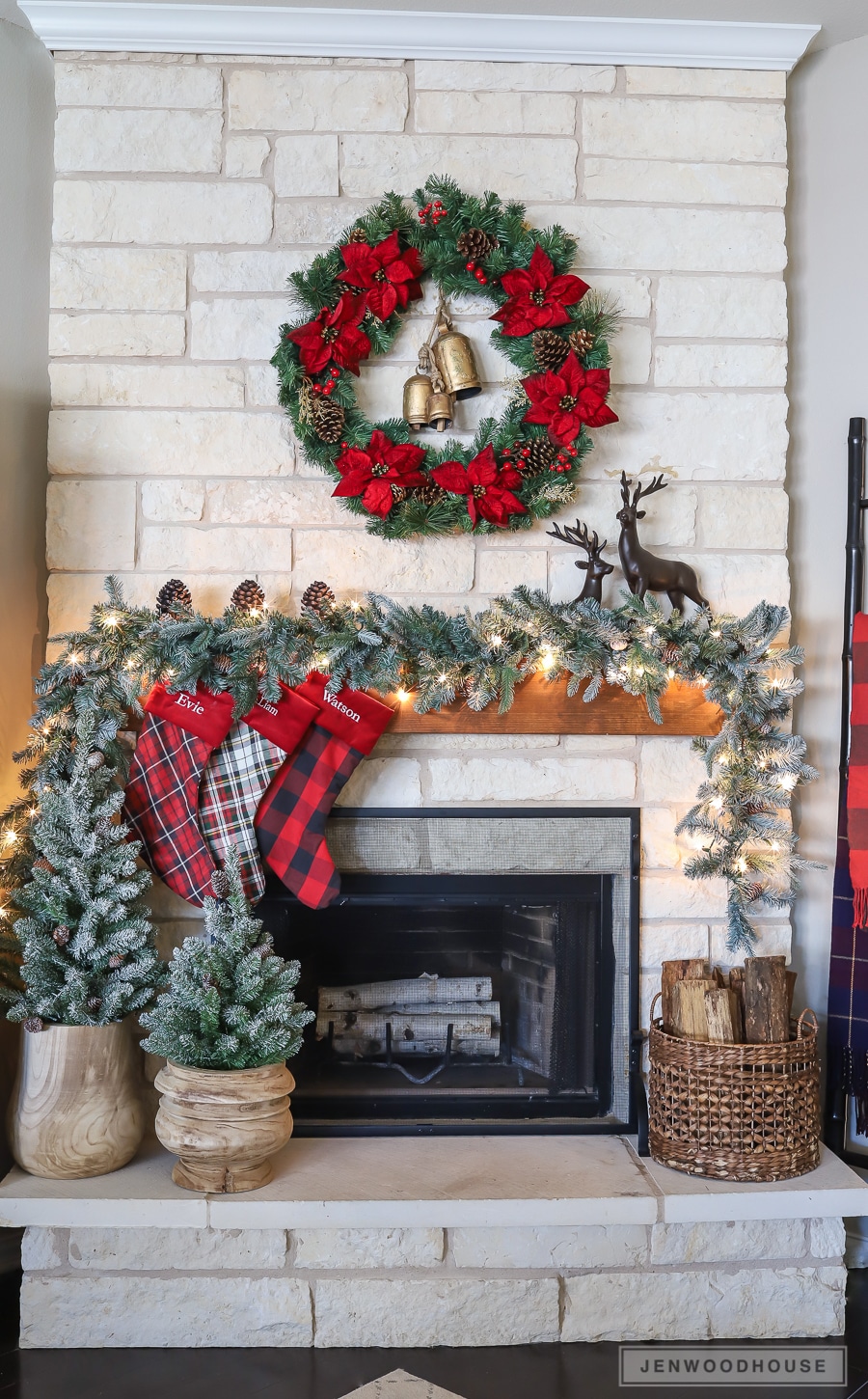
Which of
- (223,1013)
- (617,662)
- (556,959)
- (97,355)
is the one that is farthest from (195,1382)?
(97,355)

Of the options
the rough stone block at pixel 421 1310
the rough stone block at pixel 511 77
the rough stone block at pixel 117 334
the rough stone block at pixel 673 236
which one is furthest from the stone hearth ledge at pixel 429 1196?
the rough stone block at pixel 511 77

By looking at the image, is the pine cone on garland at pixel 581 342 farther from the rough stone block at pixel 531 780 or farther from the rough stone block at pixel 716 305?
the rough stone block at pixel 531 780

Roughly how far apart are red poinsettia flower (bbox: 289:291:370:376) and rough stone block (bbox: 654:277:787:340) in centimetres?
69

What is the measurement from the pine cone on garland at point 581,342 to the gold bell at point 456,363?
226mm

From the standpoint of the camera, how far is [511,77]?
2.26m

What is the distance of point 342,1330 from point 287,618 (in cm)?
140

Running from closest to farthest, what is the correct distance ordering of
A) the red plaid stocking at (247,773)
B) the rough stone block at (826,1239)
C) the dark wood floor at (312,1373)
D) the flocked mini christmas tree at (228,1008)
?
the dark wood floor at (312,1373) < the flocked mini christmas tree at (228,1008) < the rough stone block at (826,1239) < the red plaid stocking at (247,773)

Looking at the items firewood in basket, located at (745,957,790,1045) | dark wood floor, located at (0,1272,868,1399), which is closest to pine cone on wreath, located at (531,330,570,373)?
firewood in basket, located at (745,957,790,1045)

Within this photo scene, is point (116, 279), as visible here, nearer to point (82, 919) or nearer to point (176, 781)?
point (176, 781)

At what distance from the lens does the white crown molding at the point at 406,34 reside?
216 centimetres

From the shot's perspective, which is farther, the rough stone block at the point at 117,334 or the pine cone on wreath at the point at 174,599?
the rough stone block at the point at 117,334

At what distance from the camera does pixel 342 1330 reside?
1.89 meters

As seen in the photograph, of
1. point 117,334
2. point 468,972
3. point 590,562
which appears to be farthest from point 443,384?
point 468,972

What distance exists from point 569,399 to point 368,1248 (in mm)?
1788
